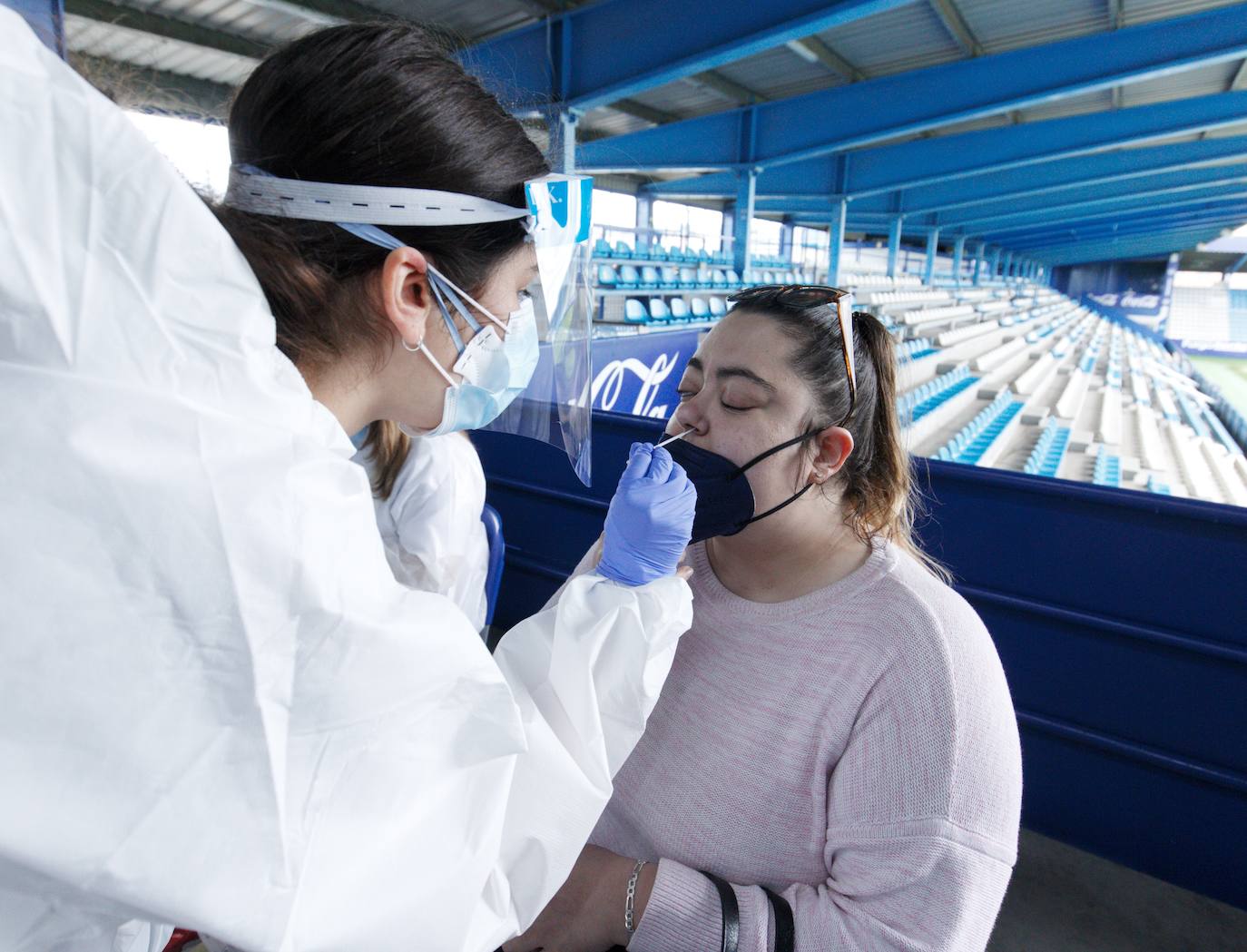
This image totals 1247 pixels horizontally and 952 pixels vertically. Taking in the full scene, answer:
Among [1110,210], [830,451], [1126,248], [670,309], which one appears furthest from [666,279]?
[1126,248]

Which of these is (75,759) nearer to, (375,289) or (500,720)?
(500,720)

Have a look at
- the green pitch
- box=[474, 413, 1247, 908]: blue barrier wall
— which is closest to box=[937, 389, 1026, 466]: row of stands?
box=[474, 413, 1247, 908]: blue barrier wall

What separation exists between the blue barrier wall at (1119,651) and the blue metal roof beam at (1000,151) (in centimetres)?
1115

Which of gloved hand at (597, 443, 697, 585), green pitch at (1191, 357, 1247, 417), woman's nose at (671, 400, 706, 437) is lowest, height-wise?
green pitch at (1191, 357, 1247, 417)

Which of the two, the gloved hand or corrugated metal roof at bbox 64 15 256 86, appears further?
corrugated metal roof at bbox 64 15 256 86

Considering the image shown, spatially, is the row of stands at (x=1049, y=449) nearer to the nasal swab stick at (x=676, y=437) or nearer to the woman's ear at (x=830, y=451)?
the woman's ear at (x=830, y=451)

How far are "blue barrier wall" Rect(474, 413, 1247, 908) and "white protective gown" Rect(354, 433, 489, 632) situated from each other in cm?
152

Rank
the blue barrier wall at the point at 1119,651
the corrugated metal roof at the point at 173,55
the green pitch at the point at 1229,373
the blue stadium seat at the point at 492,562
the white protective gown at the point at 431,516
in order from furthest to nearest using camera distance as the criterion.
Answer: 1. the green pitch at the point at 1229,373
2. the corrugated metal roof at the point at 173,55
3. the blue stadium seat at the point at 492,562
4. the white protective gown at the point at 431,516
5. the blue barrier wall at the point at 1119,651

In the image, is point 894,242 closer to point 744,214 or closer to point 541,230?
point 744,214

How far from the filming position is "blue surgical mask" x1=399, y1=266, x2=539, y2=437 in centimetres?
112

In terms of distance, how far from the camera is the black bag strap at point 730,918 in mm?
1101

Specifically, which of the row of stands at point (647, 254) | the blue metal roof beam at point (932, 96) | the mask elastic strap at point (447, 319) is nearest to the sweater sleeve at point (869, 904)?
the mask elastic strap at point (447, 319)

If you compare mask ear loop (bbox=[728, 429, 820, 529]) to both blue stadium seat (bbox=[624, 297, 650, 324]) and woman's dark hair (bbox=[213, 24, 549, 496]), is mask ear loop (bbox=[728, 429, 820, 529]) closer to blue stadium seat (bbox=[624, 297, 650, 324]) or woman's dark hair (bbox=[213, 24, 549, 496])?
woman's dark hair (bbox=[213, 24, 549, 496])

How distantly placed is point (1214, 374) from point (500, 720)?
41.4 metres
